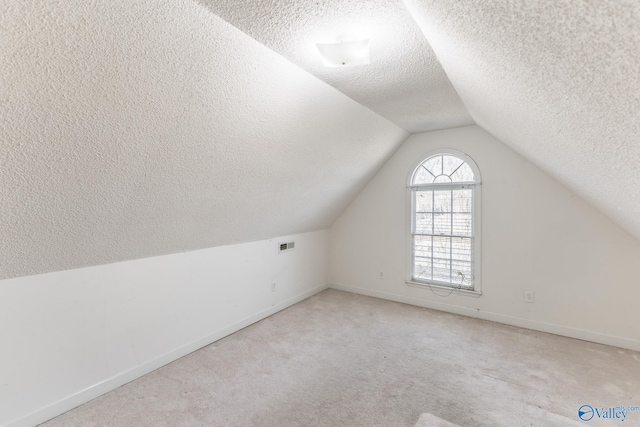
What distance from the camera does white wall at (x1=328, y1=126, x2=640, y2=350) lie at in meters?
2.72

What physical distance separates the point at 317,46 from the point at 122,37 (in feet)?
2.83

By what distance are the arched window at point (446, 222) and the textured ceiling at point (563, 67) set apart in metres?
1.70

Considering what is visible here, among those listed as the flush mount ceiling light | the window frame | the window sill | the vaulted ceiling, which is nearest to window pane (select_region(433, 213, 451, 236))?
the window frame

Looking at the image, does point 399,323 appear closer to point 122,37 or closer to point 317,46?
point 317,46

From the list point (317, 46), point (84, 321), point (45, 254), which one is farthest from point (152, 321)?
point (317, 46)

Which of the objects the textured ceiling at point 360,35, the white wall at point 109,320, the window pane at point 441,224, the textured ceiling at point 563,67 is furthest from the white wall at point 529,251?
the white wall at point 109,320

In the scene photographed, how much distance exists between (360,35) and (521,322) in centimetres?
329

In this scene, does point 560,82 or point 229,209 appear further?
point 229,209

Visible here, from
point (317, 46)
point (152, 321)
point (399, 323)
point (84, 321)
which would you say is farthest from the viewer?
point (399, 323)

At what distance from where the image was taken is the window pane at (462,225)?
3449 mm

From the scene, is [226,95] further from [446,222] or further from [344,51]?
[446,222]

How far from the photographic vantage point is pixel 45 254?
177 cm

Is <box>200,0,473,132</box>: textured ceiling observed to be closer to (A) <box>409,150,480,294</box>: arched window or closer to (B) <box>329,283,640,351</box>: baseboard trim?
(A) <box>409,150,480,294</box>: arched window

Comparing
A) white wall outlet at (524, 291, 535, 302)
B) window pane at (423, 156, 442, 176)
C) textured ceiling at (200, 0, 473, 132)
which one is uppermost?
textured ceiling at (200, 0, 473, 132)
